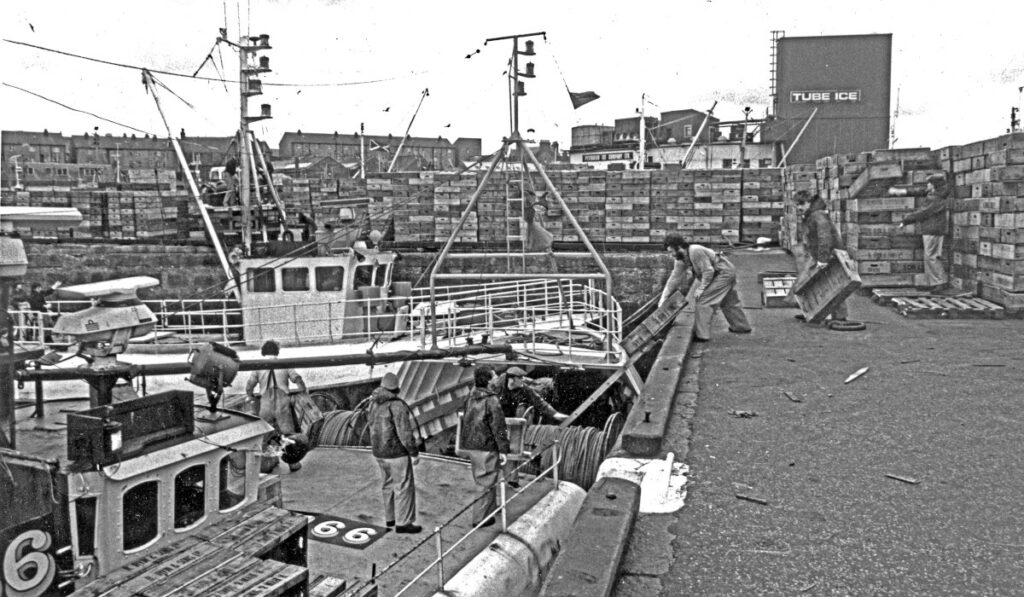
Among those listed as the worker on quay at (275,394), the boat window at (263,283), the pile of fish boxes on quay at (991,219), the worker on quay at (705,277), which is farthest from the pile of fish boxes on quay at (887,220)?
the boat window at (263,283)

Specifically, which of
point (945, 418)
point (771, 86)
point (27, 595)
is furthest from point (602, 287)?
point (771, 86)

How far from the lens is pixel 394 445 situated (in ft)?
25.2

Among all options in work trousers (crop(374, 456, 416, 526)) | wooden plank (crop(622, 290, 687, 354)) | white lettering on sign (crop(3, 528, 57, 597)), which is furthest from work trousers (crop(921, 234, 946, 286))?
white lettering on sign (crop(3, 528, 57, 597))

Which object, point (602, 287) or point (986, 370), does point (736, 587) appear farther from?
point (602, 287)

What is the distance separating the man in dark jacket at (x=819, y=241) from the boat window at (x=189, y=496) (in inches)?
366

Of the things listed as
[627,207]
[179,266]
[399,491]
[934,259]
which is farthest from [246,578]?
[179,266]

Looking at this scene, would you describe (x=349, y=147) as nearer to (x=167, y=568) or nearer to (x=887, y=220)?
(x=887, y=220)

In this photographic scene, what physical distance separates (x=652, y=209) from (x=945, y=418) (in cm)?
1874

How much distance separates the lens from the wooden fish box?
11420mm

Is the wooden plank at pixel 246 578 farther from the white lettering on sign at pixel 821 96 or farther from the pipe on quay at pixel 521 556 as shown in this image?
the white lettering on sign at pixel 821 96

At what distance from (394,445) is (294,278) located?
906 cm

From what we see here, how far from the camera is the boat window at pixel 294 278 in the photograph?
15898mm

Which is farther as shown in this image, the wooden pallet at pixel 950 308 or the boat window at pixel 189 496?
the wooden pallet at pixel 950 308

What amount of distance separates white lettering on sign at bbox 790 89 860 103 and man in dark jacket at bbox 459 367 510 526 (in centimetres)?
3539
